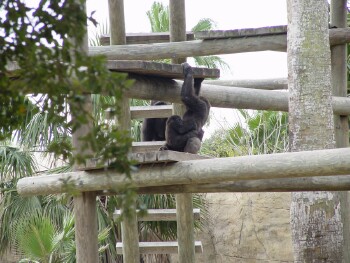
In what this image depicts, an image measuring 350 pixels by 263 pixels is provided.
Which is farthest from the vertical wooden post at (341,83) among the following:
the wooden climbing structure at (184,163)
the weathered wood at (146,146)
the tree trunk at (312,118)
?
the weathered wood at (146,146)

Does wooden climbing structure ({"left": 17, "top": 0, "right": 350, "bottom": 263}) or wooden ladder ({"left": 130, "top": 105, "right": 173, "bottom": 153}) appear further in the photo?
wooden ladder ({"left": 130, "top": 105, "right": 173, "bottom": 153})

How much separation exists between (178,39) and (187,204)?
1.84 meters

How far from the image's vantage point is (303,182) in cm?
611

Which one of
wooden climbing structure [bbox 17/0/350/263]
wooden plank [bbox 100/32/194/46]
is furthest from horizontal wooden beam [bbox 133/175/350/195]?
wooden plank [bbox 100/32/194/46]

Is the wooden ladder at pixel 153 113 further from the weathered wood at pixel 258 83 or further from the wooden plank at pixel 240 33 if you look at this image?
the weathered wood at pixel 258 83

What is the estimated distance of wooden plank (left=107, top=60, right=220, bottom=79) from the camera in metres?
6.35

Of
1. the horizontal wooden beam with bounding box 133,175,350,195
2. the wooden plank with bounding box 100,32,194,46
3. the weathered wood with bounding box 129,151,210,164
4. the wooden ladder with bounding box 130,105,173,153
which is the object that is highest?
the wooden plank with bounding box 100,32,194,46

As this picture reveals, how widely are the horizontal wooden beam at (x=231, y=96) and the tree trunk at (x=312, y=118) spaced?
132 cm

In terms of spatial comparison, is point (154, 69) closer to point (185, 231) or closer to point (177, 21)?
point (177, 21)

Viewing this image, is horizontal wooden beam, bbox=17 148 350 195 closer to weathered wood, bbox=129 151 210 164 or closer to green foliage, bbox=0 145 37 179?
weathered wood, bbox=129 151 210 164

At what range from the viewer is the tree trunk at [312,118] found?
20.7 ft

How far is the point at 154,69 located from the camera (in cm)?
652

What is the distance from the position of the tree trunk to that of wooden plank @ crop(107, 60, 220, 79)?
0.93 meters

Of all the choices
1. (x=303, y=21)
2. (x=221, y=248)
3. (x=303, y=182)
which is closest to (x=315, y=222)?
(x=303, y=182)
